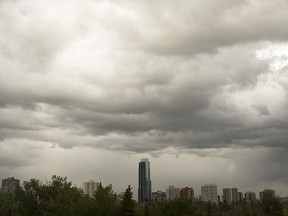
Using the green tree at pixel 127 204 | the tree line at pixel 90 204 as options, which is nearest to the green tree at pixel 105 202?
A: the tree line at pixel 90 204

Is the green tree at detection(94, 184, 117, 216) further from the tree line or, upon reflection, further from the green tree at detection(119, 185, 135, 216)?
the green tree at detection(119, 185, 135, 216)

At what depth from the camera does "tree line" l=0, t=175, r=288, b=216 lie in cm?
7494

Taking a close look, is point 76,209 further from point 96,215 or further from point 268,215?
point 268,215

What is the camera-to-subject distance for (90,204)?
75.6 meters

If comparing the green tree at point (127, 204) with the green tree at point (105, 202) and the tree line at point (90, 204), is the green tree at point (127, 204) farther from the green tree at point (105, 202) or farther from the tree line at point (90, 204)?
the green tree at point (105, 202)

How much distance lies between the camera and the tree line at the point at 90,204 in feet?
246

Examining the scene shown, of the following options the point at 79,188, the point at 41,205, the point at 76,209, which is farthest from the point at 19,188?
the point at 76,209

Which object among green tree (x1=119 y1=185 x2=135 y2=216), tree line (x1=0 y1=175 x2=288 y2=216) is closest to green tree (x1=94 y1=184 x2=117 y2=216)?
tree line (x1=0 y1=175 x2=288 y2=216)

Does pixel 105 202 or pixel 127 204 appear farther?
pixel 105 202

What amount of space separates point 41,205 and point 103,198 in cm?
2287

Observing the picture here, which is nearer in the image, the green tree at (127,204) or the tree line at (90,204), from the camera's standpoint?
the green tree at (127,204)

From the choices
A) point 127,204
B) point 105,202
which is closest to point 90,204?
point 105,202

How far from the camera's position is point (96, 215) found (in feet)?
246

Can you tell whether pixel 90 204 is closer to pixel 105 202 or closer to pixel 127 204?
pixel 105 202
